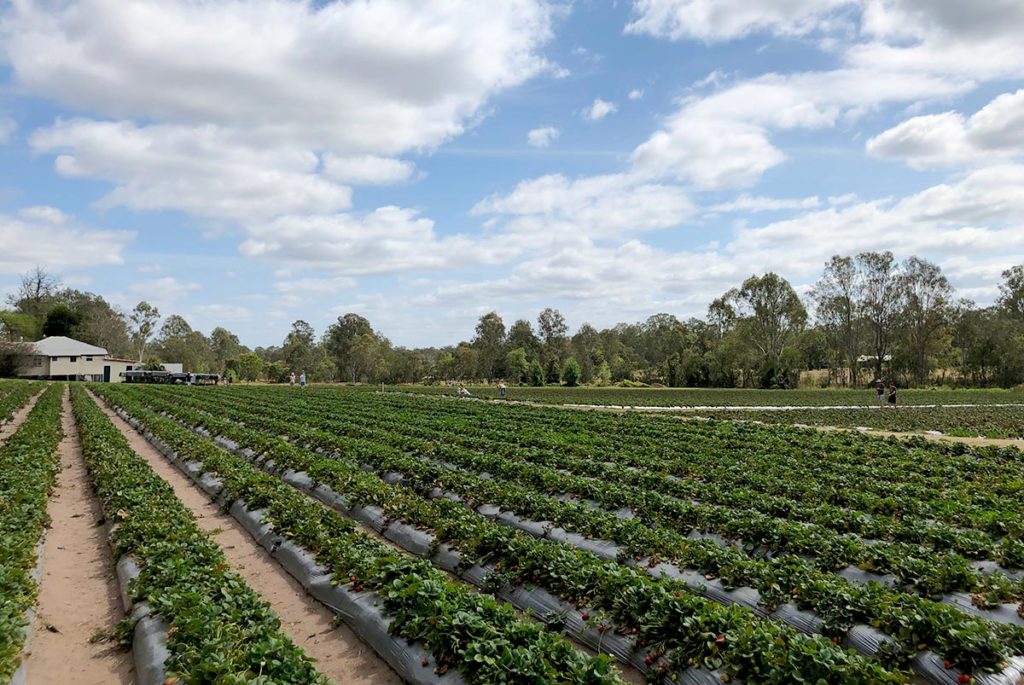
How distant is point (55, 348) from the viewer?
2862 inches

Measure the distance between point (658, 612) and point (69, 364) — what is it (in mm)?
83212

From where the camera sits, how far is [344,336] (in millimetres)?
91188

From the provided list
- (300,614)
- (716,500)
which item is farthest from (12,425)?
(716,500)

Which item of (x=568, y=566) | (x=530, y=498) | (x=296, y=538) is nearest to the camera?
(x=568, y=566)

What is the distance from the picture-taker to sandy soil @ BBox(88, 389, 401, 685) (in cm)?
583

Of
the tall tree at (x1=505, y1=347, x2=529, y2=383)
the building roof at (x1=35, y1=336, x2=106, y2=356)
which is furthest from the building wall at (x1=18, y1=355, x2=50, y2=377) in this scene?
the tall tree at (x1=505, y1=347, x2=529, y2=383)

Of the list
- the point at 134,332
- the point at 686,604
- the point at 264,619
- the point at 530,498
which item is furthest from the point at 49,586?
the point at 134,332

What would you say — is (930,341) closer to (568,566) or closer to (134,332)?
(568,566)

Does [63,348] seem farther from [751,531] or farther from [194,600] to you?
[751,531]

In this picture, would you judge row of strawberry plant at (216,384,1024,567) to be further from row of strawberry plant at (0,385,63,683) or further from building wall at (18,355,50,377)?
building wall at (18,355,50,377)

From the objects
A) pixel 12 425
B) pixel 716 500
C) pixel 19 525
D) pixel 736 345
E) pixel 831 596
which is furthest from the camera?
pixel 736 345

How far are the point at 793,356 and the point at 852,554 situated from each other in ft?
225

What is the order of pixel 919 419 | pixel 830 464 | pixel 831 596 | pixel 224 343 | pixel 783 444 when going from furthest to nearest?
pixel 224 343 < pixel 919 419 < pixel 783 444 < pixel 830 464 < pixel 831 596

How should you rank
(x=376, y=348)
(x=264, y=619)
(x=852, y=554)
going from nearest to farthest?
(x=264, y=619) → (x=852, y=554) → (x=376, y=348)
